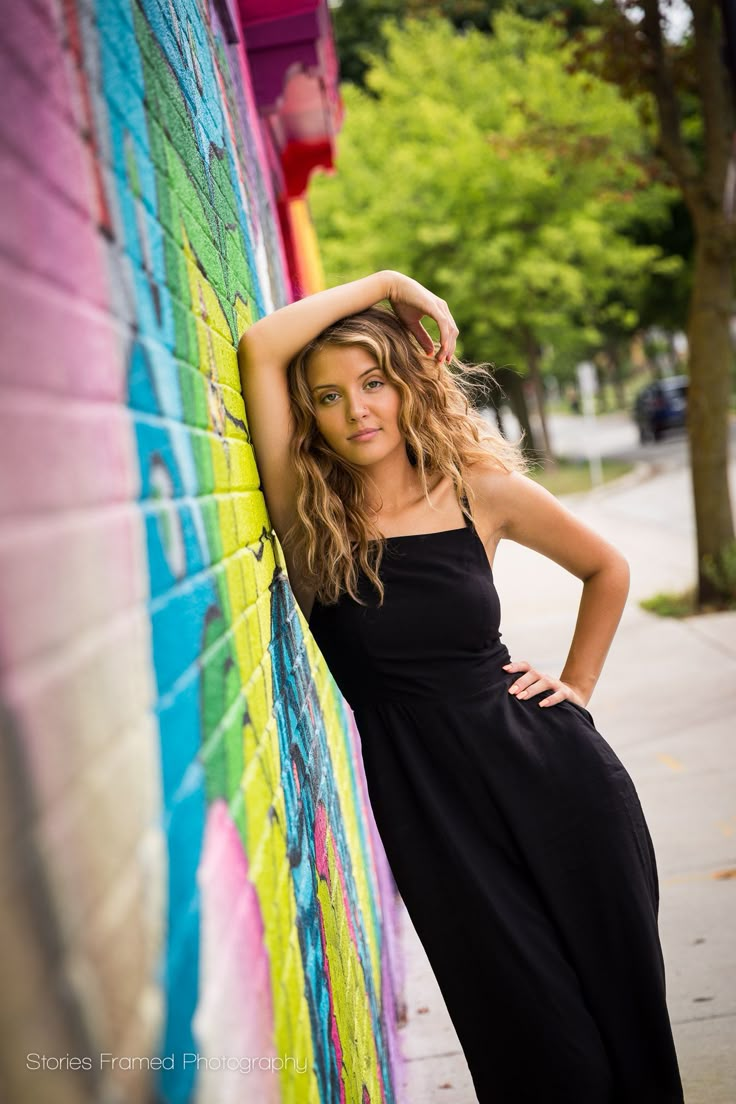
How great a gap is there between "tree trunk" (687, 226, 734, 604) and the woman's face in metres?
7.26

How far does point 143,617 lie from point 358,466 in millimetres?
1544

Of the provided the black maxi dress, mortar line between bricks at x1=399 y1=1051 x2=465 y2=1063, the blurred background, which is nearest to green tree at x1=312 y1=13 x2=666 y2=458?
the blurred background

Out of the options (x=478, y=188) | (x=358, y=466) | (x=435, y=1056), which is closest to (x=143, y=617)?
(x=358, y=466)

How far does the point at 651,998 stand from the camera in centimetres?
243

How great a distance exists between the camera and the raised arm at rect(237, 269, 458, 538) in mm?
2309

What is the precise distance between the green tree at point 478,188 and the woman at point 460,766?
22.5 meters

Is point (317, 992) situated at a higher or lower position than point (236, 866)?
lower

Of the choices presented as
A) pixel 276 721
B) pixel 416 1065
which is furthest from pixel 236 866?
pixel 416 1065

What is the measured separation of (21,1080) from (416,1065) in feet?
10.3

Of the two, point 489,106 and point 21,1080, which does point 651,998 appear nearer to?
point 21,1080

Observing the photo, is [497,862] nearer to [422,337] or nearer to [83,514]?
[422,337]

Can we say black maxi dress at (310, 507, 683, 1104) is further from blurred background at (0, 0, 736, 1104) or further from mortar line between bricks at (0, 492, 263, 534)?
mortar line between bricks at (0, 492, 263, 534)

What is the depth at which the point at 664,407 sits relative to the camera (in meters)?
30.9

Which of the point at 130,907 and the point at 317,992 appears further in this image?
the point at 317,992
